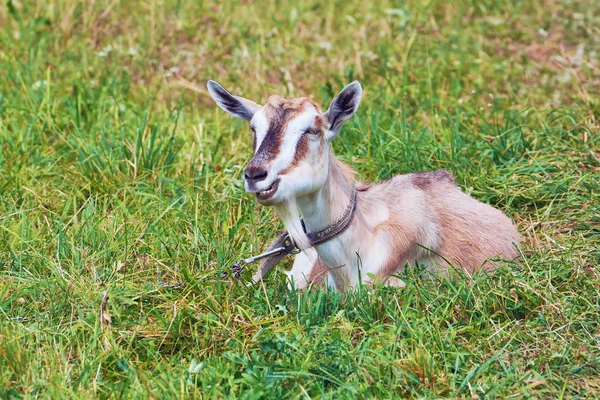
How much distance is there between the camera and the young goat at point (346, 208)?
4.32 meters

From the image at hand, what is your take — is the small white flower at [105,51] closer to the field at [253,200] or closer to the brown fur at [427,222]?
the field at [253,200]

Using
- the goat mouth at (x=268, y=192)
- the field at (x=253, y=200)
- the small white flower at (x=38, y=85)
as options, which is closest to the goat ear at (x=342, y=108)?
the goat mouth at (x=268, y=192)

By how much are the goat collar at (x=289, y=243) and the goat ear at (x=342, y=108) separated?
13.8 inches

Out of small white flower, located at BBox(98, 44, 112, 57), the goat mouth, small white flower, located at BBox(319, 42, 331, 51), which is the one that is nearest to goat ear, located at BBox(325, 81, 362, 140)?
the goat mouth

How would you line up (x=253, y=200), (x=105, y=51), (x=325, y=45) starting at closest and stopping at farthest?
1. (x=253, y=200)
2. (x=105, y=51)
3. (x=325, y=45)

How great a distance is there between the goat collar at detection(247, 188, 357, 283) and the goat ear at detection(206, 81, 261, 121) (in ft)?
2.10

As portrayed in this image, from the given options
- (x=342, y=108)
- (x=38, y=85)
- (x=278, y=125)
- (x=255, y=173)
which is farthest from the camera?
(x=38, y=85)

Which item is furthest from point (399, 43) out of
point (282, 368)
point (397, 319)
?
point (282, 368)

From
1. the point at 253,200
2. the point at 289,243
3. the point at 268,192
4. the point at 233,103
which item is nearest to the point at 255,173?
the point at 268,192

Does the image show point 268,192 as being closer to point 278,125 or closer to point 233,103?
point 278,125

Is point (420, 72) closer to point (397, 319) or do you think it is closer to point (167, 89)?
point (167, 89)

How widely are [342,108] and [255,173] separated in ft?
2.34

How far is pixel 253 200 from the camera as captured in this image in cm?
550

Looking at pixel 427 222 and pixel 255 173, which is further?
pixel 427 222
